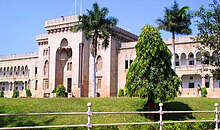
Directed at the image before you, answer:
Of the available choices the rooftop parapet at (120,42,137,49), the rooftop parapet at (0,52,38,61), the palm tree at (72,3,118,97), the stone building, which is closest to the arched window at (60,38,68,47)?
the stone building

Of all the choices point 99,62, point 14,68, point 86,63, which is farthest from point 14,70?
point 99,62

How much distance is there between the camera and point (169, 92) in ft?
63.5

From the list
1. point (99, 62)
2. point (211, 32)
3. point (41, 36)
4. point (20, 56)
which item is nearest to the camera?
point (211, 32)

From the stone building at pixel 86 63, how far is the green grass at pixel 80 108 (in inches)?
555

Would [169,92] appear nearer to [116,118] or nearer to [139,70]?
[139,70]

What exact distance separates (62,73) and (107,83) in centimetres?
682

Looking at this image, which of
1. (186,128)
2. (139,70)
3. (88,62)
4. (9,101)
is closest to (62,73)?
(88,62)

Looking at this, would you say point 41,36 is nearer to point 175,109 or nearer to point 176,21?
point 176,21

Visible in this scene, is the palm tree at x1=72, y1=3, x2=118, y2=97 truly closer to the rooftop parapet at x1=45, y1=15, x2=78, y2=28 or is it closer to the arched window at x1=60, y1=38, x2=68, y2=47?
the rooftop parapet at x1=45, y1=15, x2=78, y2=28

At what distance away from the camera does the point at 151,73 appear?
1945 cm

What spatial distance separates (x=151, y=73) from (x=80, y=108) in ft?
17.5

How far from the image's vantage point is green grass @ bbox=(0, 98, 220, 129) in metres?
17.2

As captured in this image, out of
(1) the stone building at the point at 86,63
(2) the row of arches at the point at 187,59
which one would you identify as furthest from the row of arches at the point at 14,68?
(2) the row of arches at the point at 187,59

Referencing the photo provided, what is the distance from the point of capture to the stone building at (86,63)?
124 feet
